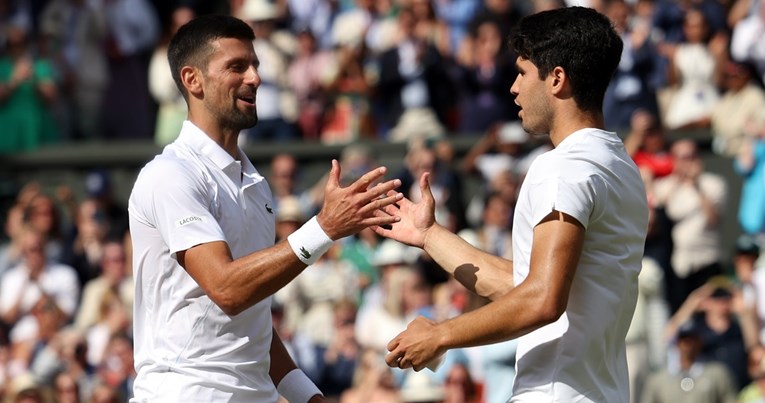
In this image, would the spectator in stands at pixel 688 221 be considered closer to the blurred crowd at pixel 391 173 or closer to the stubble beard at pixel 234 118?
the blurred crowd at pixel 391 173

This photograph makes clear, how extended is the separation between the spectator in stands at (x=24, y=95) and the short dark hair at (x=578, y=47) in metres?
10.8

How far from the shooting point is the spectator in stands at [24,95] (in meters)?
15.3

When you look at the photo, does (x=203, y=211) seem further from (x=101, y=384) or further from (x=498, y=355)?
(x=101, y=384)

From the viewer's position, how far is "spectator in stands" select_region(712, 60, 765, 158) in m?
12.8

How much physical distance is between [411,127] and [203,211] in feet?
29.5

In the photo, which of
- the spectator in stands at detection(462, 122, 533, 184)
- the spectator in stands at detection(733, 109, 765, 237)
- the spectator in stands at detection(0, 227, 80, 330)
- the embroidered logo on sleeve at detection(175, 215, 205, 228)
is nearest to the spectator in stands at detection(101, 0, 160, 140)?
the spectator in stands at detection(0, 227, 80, 330)

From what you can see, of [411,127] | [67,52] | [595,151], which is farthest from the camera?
[67,52]

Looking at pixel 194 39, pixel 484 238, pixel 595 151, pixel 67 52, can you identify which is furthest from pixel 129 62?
pixel 595 151

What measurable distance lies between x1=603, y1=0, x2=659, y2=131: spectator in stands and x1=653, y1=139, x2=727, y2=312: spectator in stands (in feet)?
4.13

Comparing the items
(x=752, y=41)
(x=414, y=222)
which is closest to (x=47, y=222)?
(x=752, y=41)

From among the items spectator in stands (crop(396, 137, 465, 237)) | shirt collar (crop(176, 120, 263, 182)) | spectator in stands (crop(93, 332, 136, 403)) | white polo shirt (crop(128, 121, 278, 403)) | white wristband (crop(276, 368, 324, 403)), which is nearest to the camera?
white polo shirt (crop(128, 121, 278, 403))

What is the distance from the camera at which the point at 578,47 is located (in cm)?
514

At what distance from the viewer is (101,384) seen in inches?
445

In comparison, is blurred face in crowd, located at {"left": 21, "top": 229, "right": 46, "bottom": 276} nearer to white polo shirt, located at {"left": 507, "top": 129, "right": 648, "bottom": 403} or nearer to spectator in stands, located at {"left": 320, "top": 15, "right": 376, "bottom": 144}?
spectator in stands, located at {"left": 320, "top": 15, "right": 376, "bottom": 144}
